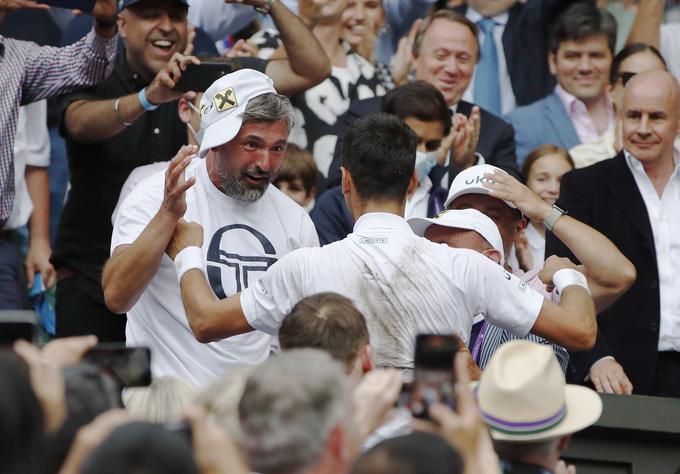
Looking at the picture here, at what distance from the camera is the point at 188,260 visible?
564 cm

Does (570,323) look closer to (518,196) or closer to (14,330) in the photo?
(518,196)

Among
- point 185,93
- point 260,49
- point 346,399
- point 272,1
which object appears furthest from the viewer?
point 260,49

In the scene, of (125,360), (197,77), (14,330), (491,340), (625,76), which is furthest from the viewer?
(625,76)

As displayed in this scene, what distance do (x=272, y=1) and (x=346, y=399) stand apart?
14.0 feet

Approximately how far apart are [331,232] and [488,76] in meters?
2.51

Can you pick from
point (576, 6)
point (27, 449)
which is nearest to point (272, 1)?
point (576, 6)

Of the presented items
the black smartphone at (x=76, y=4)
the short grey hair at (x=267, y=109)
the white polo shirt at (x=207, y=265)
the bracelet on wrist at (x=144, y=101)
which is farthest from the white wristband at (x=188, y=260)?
the black smartphone at (x=76, y=4)

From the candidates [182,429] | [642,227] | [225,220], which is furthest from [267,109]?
[182,429]

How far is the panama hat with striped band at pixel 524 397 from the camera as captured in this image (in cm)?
443

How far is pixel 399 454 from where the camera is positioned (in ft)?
11.3

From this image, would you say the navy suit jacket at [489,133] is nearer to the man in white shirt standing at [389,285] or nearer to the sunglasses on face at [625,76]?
the sunglasses on face at [625,76]

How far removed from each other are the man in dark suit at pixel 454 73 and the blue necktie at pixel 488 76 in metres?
0.65

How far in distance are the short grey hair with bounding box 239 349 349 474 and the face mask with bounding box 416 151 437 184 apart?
3.84 meters

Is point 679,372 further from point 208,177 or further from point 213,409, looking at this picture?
point 213,409
